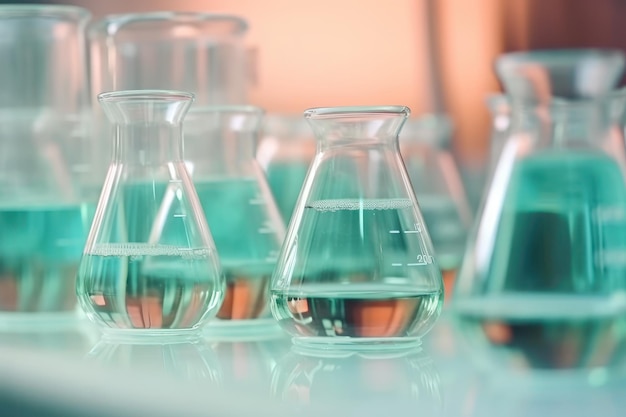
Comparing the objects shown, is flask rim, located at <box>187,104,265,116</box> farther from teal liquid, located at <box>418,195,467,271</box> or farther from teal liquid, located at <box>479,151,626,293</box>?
teal liquid, located at <box>418,195,467,271</box>

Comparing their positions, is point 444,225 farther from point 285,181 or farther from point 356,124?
point 356,124

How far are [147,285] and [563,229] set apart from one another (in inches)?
15.4

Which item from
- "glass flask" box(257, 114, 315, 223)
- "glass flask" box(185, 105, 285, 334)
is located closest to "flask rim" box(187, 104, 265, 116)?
"glass flask" box(185, 105, 285, 334)

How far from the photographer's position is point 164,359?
968mm

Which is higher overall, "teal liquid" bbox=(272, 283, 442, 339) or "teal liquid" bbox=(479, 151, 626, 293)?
"teal liquid" bbox=(479, 151, 626, 293)

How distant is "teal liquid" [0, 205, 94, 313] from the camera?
1227 mm

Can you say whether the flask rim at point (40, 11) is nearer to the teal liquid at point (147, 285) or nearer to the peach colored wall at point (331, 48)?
the teal liquid at point (147, 285)

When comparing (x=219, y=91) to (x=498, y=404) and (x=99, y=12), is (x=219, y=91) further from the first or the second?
(x=498, y=404)

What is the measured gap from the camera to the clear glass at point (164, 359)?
90 centimetres

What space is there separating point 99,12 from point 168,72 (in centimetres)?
58

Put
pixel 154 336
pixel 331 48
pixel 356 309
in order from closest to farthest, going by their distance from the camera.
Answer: pixel 356 309 → pixel 154 336 → pixel 331 48

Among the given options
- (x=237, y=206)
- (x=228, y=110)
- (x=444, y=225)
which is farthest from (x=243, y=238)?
(x=444, y=225)

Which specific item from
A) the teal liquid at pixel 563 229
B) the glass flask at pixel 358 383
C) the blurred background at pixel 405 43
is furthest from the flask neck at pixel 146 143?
the blurred background at pixel 405 43

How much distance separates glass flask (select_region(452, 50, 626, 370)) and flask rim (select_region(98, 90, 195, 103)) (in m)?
0.33
